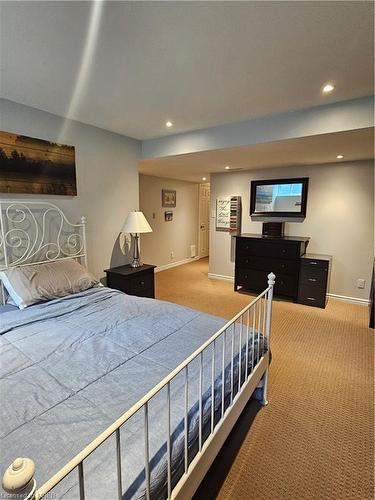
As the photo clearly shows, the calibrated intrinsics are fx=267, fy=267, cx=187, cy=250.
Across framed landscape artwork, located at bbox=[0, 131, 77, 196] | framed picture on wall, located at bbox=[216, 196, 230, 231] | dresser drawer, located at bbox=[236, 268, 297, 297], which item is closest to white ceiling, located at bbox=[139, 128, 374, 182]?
framed picture on wall, located at bbox=[216, 196, 230, 231]

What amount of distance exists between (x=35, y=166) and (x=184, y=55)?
5.84ft

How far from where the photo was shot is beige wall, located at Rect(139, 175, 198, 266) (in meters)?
5.48

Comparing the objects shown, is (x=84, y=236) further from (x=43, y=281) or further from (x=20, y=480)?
(x=20, y=480)

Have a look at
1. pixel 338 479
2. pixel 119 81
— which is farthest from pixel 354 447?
pixel 119 81

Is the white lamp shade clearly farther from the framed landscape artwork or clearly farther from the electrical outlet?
the electrical outlet

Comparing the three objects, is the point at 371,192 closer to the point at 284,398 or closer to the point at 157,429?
the point at 284,398

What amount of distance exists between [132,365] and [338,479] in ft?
4.23

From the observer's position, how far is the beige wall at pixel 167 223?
5480 mm

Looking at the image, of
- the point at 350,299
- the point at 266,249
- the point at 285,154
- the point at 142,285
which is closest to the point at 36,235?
the point at 142,285

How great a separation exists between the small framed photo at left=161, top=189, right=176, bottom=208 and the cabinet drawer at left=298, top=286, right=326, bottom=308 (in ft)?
11.0

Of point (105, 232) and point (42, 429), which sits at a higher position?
point (105, 232)

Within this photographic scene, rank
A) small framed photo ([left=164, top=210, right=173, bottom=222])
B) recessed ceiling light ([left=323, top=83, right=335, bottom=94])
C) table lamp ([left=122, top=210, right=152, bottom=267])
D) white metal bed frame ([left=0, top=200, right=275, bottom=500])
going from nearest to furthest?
1. white metal bed frame ([left=0, top=200, right=275, bottom=500])
2. recessed ceiling light ([left=323, top=83, right=335, bottom=94])
3. table lamp ([left=122, top=210, right=152, bottom=267])
4. small framed photo ([left=164, top=210, right=173, bottom=222])

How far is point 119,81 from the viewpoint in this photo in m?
2.08

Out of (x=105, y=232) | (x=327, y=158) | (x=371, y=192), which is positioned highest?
(x=327, y=158)
